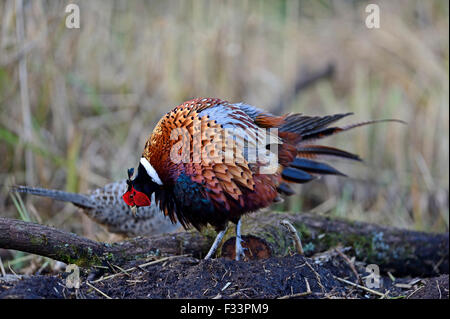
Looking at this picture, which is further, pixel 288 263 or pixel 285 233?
pixel 285 233

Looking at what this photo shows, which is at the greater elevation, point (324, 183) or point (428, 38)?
point (428, 38)

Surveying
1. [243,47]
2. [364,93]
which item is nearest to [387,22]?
[364,93]

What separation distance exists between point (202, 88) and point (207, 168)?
12.4 feet

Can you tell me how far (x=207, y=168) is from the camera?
3285 mm

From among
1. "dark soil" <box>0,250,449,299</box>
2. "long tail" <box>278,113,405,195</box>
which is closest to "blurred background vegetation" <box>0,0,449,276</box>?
"long tail" <box>278,113,405,195</box>

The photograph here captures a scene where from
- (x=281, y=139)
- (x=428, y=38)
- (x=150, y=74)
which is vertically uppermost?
(x=428, y=38)

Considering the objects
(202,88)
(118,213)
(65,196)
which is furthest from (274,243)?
(202,88)

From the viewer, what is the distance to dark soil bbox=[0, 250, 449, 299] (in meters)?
2.75

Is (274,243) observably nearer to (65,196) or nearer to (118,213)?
(118,213)

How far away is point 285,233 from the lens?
153 inches

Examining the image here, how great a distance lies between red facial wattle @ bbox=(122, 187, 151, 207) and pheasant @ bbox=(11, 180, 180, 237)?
1.35 meters

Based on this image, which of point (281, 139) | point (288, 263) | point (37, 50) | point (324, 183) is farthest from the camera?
point (324, 183)

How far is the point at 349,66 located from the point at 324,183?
216cm

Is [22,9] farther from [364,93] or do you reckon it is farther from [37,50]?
[364,93]
